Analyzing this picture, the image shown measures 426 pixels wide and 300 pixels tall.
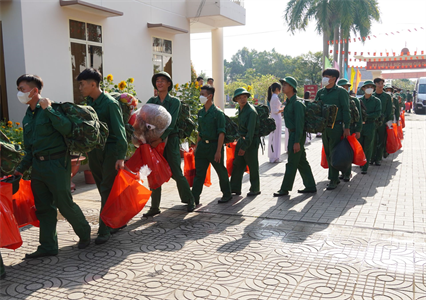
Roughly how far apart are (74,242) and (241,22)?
11.8 metres

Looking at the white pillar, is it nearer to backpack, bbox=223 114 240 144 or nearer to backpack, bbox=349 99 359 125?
backpack, bbox=349 99 359 125

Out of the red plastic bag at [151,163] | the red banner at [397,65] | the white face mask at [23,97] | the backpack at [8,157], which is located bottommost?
the red plastic bag at [151,163]

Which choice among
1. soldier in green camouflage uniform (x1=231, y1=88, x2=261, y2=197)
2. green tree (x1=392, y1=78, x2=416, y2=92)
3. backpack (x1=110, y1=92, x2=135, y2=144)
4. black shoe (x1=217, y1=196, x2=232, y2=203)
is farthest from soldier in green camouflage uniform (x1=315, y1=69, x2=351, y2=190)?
green tree (x1=392, y1=78, x2=416, y2=92)

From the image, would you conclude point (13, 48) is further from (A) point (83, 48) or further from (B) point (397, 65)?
(B) point (397, 65)

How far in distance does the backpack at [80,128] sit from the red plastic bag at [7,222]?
68 centimetres

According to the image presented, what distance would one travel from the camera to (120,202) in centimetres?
453

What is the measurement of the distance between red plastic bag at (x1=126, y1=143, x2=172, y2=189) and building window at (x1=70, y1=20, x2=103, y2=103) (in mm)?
4437

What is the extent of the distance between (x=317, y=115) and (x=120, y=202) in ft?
11.8

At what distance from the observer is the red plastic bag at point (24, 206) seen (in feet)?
14.1

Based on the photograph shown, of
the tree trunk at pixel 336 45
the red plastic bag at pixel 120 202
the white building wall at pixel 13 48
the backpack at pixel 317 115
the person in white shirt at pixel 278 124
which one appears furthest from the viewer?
the tree trunk at pixel 336 45

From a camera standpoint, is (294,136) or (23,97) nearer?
(23,97)

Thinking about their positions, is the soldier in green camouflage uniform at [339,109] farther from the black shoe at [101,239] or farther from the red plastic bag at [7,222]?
the red plastic bag at [7,222]

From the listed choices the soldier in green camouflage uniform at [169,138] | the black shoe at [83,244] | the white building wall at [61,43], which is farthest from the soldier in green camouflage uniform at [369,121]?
the black shoe at [83,244]

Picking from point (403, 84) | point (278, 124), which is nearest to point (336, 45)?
point (278, 124)
